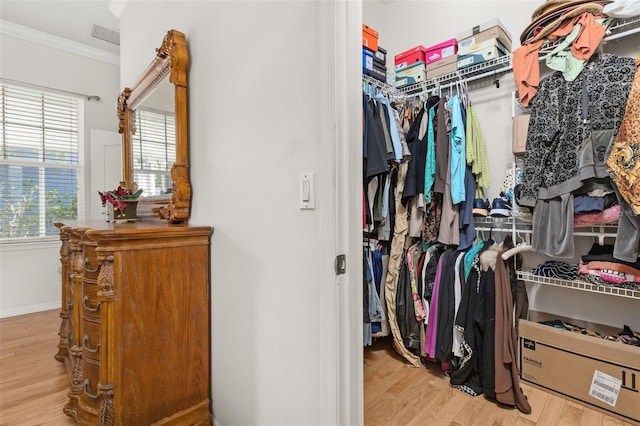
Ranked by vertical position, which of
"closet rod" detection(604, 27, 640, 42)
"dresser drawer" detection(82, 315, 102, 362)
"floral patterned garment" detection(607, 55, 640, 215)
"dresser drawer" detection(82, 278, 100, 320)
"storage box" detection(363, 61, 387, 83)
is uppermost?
"storage box" detection(363, 61, 387, 83)

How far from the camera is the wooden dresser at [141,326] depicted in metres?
1.17

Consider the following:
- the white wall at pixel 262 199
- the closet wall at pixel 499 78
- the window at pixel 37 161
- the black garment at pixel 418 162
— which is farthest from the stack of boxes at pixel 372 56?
the window at pixel 37 161

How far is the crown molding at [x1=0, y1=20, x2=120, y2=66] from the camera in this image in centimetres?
311

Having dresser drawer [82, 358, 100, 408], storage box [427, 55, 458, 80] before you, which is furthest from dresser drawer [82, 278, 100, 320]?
storage box [427, 55, 458, 80]

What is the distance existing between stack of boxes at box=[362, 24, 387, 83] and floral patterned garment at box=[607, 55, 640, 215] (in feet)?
4.57

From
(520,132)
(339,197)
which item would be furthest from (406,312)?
(339,197)

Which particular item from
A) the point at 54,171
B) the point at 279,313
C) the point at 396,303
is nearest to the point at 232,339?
the point at 279,313

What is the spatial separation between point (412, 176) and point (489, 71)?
3.01 ft

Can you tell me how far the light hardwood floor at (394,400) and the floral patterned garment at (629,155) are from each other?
106 centimetres

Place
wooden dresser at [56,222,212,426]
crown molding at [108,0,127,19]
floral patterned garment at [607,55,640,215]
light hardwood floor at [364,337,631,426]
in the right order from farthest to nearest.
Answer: crown molding at [108,0,127,19]
light hardwood floor at [364,337,631,426]
floral patterned garment at [607,55,640,215]
wooden dresser at [56,222,212,426]

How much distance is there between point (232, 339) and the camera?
1.32 meters

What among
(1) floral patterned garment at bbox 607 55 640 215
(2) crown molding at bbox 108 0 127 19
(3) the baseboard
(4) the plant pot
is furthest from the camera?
(3) the baseboard

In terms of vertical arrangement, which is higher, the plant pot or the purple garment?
the plant pot

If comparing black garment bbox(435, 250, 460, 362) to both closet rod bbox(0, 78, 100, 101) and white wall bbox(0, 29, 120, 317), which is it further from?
closet rod bbox(0, 78, 100, 101)
